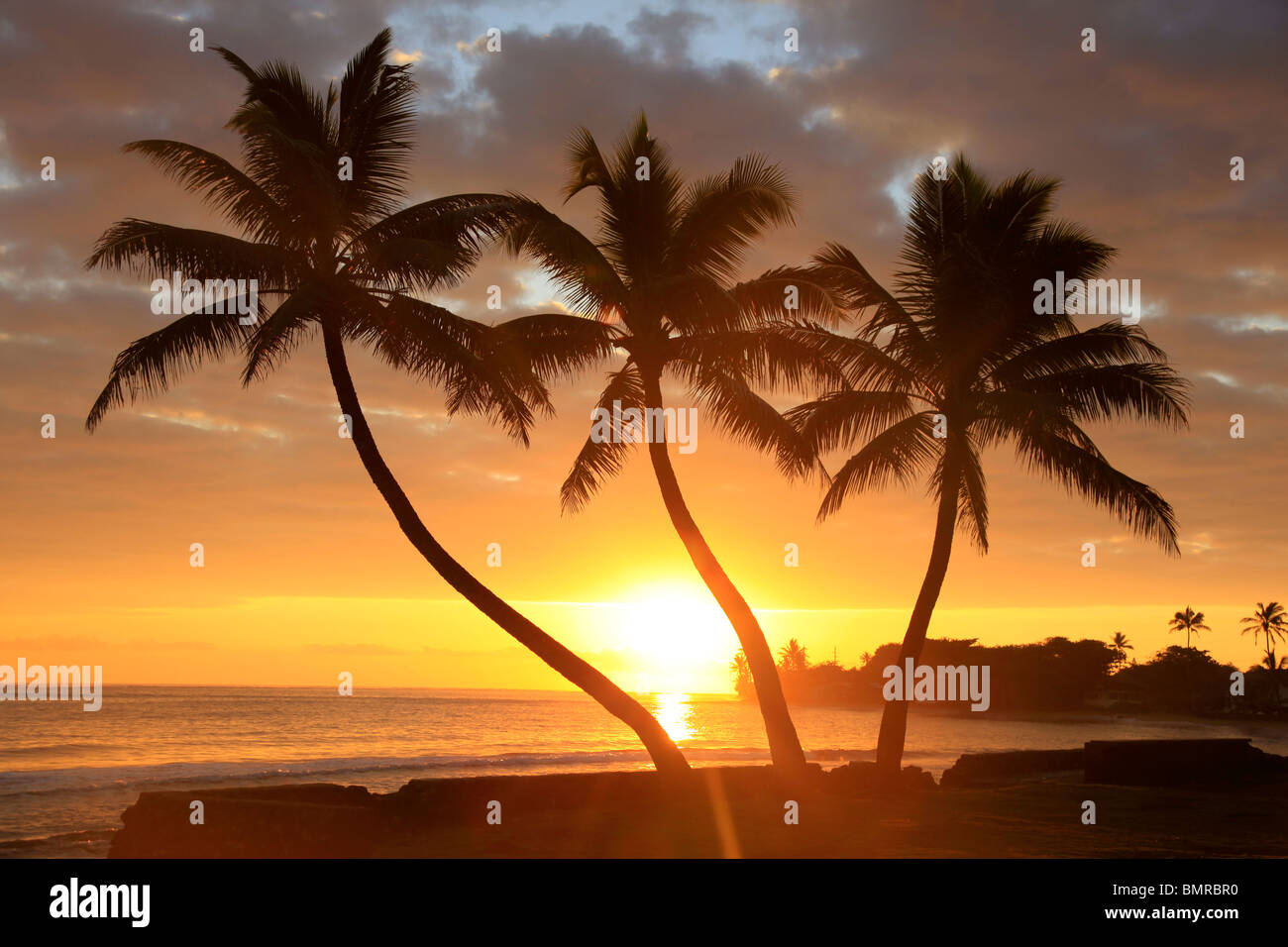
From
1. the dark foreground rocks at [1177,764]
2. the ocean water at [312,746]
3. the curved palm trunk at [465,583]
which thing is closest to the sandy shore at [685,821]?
the curved palm trunk at [465,583]

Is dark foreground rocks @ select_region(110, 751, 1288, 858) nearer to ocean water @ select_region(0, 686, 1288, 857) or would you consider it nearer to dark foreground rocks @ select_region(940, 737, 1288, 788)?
dark foreground rocks @ select_region(940, 737, 1288, 788)

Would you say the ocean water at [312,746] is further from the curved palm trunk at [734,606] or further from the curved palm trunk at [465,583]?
the curved palm trunk at [734,606]

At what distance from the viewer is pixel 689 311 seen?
15.6m

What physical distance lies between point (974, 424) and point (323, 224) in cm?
1157

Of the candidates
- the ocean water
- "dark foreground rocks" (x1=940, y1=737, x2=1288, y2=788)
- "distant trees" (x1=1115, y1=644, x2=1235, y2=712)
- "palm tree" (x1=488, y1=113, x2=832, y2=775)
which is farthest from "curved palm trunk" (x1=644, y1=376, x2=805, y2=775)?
"distant trees" (x1=1115, y1=644, x2=1235, y2=712)

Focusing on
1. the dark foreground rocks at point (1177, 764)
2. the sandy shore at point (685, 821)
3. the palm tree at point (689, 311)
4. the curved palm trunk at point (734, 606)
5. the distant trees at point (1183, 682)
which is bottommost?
the distant trees at point (1183, 682)

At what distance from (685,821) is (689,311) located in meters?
7.89

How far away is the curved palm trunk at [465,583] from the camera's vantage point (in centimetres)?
1350

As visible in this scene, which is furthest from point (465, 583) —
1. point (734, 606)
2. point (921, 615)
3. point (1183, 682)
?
point (1183, 682)

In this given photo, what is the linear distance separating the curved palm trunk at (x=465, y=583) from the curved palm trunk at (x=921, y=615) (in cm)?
433

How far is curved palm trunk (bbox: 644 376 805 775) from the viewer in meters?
15.6

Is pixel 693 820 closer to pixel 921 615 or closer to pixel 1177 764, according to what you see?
pixel 921 615

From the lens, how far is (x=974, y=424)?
17312 millimetres
